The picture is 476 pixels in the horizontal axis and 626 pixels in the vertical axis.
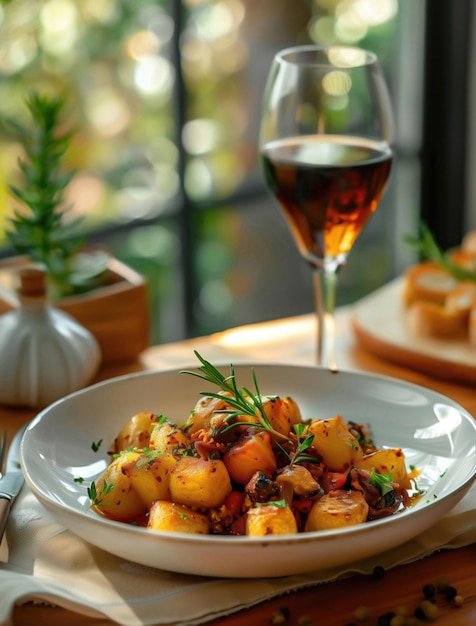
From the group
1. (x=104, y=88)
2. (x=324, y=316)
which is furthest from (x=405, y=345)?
(x=104, y=88)

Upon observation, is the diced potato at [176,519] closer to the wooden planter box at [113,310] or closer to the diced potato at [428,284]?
the wooden planter box at [113,310]

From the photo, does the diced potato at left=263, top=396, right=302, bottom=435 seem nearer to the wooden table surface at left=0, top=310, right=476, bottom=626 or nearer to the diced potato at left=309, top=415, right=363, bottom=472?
the diced potato at left=309, top=415, right=363, bottom=472

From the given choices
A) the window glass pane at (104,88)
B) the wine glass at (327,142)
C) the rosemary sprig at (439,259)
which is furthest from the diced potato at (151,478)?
the window glass pane at (104,88)

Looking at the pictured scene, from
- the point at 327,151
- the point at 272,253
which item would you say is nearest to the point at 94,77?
the point at 272,253

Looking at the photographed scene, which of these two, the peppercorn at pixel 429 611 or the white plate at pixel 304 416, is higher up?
the white plate at pixel 304 416

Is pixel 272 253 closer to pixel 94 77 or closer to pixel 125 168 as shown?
pixel 125 168

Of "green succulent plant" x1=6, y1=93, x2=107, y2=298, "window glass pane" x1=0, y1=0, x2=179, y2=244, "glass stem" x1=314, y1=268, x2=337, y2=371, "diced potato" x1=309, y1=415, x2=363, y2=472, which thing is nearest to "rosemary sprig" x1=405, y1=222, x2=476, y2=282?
"glass stem" x1=314, y1=268, x2=337, y2=371
